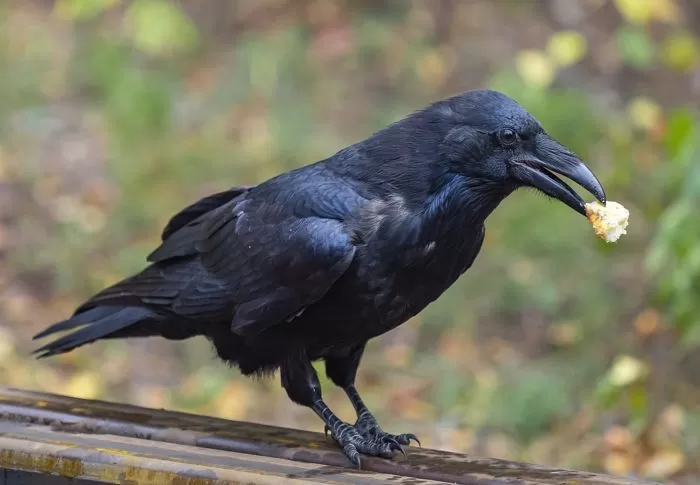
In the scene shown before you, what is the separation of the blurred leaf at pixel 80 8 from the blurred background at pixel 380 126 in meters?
0.05

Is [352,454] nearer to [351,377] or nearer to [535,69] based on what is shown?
[351,377]

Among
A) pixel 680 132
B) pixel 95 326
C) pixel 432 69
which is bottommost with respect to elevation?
pixel 95 326

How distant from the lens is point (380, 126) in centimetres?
760

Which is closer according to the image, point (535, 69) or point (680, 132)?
point (680, 132)

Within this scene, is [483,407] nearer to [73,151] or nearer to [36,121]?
[73,151]

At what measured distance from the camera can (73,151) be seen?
7.59 metres

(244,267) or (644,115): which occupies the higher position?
(644,115)

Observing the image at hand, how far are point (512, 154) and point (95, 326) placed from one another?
5.27ft

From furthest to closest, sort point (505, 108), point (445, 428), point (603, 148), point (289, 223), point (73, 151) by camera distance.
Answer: point (73, 151) → point (603, 148) → point (445, 428) → point (289, 223) → point (505, 108)

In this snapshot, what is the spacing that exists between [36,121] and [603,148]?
440 centimetres

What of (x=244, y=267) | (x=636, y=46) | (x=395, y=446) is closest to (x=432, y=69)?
(x=636, y=46)

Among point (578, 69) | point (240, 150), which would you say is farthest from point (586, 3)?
point (240, 150)

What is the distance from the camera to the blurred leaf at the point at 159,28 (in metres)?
8.02

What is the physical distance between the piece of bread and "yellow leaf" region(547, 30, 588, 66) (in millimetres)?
4538
